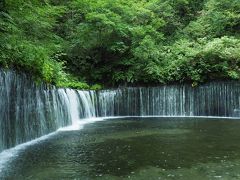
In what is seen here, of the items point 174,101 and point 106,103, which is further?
point 106,103

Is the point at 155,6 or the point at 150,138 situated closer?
the point at 150,138

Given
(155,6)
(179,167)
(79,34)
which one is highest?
(155,6)

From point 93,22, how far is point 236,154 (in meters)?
13.7

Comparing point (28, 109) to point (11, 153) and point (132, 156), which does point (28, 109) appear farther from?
point (132, 156)

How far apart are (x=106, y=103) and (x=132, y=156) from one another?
11.2 metres

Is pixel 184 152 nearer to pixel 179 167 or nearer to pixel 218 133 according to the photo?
pixel 179 167

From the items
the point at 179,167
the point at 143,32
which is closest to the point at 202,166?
the point at 179,167

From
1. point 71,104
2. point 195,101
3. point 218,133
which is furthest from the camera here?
point 195,101

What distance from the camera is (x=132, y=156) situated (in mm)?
8414

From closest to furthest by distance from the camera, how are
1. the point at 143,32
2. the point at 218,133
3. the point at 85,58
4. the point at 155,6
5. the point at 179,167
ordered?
the point at 179,167 → the point at 218,133 → the point at 143,32 → the point at 85,58 → the point at 155,6

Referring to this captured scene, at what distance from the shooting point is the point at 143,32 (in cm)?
2014

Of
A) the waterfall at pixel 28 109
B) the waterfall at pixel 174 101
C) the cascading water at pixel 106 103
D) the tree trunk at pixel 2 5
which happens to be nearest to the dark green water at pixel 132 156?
the waterfall at pixel 28 109

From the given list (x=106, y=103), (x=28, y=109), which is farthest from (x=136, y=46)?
(x=28, y=109)

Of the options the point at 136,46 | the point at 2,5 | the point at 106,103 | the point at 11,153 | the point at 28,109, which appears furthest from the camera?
the point at 136,46
